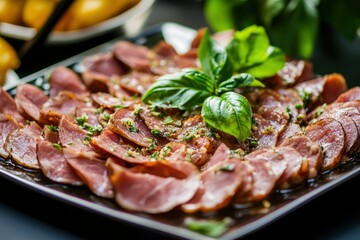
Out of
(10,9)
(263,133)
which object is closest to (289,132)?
(263,133)

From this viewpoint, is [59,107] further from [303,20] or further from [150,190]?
[303,20]

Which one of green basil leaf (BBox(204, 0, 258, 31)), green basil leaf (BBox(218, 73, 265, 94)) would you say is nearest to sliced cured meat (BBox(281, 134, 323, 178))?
green basil leaf (BBox(218, 73, 265, 94))

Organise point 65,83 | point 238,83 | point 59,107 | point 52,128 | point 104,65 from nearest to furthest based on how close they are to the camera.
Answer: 1. point 52,128
2. point 238,83
3. point 59,107
4. point 65,83
5. point 104,65

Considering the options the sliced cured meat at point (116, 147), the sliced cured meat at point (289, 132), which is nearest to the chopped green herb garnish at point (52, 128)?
the sliced cured meat at point (116, 147)

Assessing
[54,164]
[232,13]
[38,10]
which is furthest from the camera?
[38,10]

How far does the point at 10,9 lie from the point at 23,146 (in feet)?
5.49

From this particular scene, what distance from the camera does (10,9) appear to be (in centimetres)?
396

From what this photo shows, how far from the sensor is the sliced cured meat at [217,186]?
7.00 ft

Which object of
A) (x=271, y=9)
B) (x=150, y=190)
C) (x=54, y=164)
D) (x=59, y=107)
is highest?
(x=271, y=9)

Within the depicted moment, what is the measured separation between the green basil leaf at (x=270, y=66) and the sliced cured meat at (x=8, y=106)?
115 cm

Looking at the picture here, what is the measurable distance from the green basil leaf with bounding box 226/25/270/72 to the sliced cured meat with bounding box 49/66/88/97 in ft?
2.62

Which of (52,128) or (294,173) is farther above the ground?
(52,128)

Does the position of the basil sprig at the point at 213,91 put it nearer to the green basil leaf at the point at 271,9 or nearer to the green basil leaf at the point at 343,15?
the green basil leaf at the point at 271,9

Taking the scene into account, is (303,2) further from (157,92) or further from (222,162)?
(222,162)
